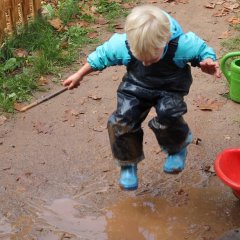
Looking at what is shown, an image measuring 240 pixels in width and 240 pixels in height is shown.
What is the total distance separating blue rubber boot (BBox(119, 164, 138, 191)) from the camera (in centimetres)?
334

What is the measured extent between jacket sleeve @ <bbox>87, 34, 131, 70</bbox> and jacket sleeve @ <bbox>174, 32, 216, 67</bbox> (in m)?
0.30

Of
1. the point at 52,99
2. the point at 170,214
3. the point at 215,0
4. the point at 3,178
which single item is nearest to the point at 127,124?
the point at 170,214

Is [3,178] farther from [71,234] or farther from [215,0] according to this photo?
[215,0]

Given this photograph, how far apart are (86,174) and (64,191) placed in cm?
25

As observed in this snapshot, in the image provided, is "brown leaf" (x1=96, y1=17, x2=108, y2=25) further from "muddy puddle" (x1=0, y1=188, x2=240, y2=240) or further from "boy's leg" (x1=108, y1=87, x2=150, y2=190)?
"boy's leg" (x1=108, y1=87, x2=150, y2=190)

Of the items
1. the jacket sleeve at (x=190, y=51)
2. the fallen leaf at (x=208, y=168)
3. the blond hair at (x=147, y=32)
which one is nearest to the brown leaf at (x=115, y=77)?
the fallen leaf at (x=208, y=168)

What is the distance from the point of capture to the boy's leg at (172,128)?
3.16m

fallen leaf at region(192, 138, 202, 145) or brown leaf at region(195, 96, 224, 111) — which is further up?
fallen leaf at region(192, 138, 202, 145)

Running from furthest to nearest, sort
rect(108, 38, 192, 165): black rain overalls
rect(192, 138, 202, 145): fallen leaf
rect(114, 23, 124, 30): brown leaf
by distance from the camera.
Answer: rect(114, 23, 124, 30): brown leaf < rect(192, 138, 202, 145): fallen leaf < rect(108, 38, 192, 165): black rain overalls

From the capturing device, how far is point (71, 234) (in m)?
3.52

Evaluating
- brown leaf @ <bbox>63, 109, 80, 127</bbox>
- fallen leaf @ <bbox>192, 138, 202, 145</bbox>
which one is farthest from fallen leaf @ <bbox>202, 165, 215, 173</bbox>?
brown leaf @ <bbox>63, 109, 80, 127</bbox>

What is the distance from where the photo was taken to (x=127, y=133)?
10.7 ft

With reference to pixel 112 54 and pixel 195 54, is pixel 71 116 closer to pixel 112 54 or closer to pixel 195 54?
pixel 112 54

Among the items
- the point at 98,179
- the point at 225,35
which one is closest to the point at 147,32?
the point at 98,179
